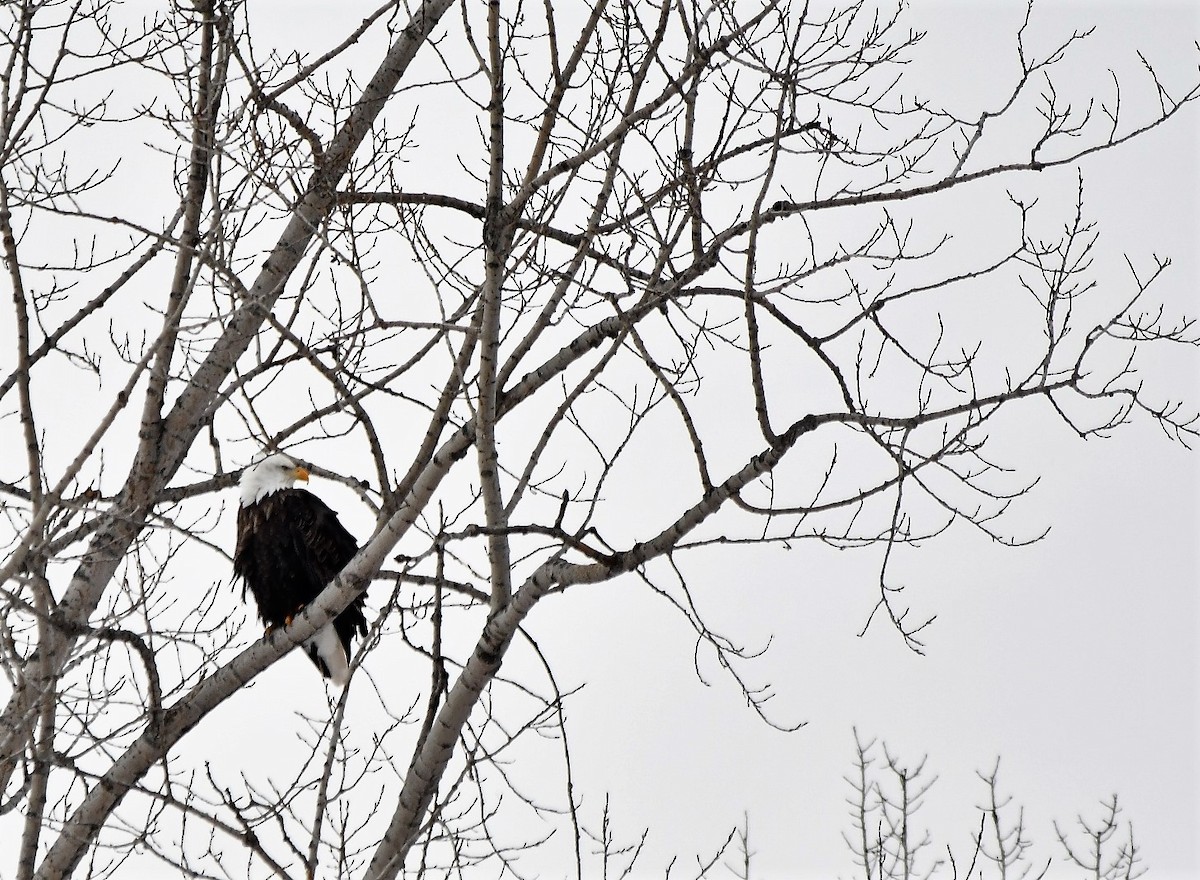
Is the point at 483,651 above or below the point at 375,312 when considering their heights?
below

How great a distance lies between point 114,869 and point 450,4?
2.98m

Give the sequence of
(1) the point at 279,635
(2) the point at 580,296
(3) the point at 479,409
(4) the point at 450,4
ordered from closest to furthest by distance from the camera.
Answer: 1. (3) the point at 479,409
2. (2) the point at 580,296
3. (1) the point at 279,635
4. (4) the point at 450,4

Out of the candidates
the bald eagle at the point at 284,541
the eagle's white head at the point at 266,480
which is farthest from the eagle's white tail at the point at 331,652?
the eagle's white head at the point at 266,480

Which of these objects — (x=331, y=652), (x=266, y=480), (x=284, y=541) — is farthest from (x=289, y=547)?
(x=331, y=652)

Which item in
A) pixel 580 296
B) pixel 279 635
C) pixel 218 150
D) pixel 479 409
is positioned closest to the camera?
pixel 218 150

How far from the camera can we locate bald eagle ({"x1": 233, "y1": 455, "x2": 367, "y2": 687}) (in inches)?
222

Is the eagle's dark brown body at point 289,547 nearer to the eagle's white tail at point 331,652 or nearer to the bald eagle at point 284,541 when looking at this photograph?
the bald eagle at point 284,541

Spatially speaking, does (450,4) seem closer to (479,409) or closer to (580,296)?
(580,296)

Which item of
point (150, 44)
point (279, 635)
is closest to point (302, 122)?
point (150, 44)

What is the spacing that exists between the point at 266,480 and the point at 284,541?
0.29 m

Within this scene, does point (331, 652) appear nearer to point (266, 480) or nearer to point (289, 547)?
point (289, 547)

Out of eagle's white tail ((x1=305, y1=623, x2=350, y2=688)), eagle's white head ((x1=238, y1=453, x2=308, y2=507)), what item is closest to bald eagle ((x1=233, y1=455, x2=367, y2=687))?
eagle's white head ((x1=238, y1=453, x2=308, y2=507))

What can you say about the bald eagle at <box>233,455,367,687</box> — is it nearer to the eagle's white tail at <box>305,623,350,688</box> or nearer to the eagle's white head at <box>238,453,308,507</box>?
the eagle's white head at <box>238,453,308,507</box>

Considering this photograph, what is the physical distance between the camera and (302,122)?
395 centimetres
